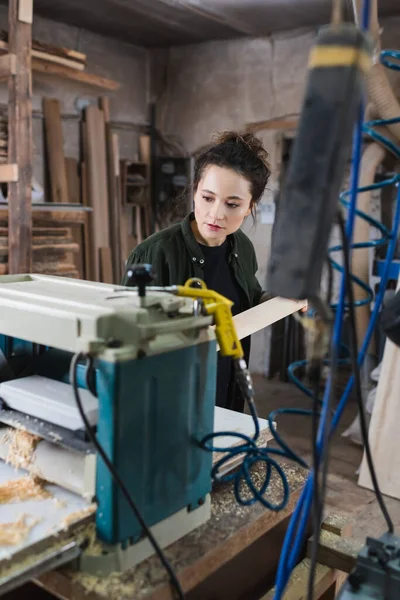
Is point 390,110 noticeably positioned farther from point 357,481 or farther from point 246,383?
point 246,383

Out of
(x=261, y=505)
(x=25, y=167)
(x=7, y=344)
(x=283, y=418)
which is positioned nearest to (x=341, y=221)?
(x=261, y=505)

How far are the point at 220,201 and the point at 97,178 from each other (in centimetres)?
264

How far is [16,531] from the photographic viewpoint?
0.76 meters

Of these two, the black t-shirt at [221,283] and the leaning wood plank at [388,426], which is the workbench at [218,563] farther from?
the leaning wood plank at [388,426]

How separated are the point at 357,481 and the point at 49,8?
11.4 feet

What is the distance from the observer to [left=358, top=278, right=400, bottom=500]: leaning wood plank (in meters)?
2.57

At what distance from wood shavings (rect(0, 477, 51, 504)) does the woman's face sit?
3.07 ft

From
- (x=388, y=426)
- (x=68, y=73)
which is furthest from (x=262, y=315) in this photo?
(x=68, y=73)

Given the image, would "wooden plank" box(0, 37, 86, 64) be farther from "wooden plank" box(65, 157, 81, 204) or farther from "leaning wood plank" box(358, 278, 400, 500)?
"leaning wood plank" box(358, 278, 400, 500)

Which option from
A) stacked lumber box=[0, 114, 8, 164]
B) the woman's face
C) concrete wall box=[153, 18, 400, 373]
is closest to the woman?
the woman's face

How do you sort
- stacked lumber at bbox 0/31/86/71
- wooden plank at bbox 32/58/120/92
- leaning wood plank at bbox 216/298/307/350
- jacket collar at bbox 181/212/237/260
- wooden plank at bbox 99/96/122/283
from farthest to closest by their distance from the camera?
wooden plank at bbox 99/96/122/283 → wooden plank at bbox 32/58/120/92 → stacked lumber at bbox 0/31/86/71 → jacket collar at bbox 181/212/237/260 → leaning wood plank at bbox 216/298/307/350

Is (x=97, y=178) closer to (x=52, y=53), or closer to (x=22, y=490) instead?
(x=52, y=53)

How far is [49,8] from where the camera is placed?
142 inches

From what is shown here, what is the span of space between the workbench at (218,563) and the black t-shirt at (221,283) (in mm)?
594
